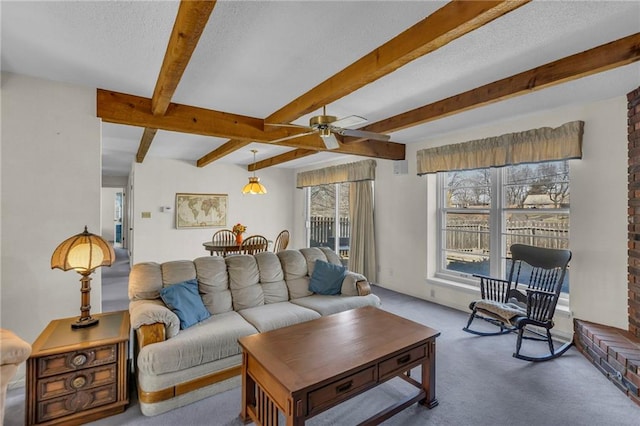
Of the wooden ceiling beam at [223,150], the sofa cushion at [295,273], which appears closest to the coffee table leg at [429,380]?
the sofa cushion at [295,273]

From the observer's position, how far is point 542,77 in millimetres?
2346

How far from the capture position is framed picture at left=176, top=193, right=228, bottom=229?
21.4ft

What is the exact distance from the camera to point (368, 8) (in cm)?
167

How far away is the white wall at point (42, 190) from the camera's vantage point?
244cm

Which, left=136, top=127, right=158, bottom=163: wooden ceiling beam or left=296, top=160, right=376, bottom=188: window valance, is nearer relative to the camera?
left=136, top=127, right=158, bottom=163: wooden ceiling beam

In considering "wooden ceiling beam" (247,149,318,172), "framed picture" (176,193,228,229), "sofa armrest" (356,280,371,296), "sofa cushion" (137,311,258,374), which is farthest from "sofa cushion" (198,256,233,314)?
"framed picture" (176,193,228,229)

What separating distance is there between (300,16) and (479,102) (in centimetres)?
186

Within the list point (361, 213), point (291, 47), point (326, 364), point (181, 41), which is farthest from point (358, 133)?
point (361, 213)

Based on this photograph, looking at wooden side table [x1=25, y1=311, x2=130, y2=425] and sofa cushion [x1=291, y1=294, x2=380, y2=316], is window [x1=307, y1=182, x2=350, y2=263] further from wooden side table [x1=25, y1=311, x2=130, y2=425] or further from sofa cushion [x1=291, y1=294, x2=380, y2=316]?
wooden side table [x1=25, y1=311, x2=130, y2=425]

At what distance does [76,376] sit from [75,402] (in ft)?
0.55

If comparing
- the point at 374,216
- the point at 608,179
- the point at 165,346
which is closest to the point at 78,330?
the point at 165,346

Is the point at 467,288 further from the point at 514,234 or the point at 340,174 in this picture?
the point at 340,174

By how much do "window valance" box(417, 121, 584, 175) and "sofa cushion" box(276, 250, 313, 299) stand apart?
2.33 metres

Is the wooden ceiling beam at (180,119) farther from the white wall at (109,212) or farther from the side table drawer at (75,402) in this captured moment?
the white wall at (109,212)
